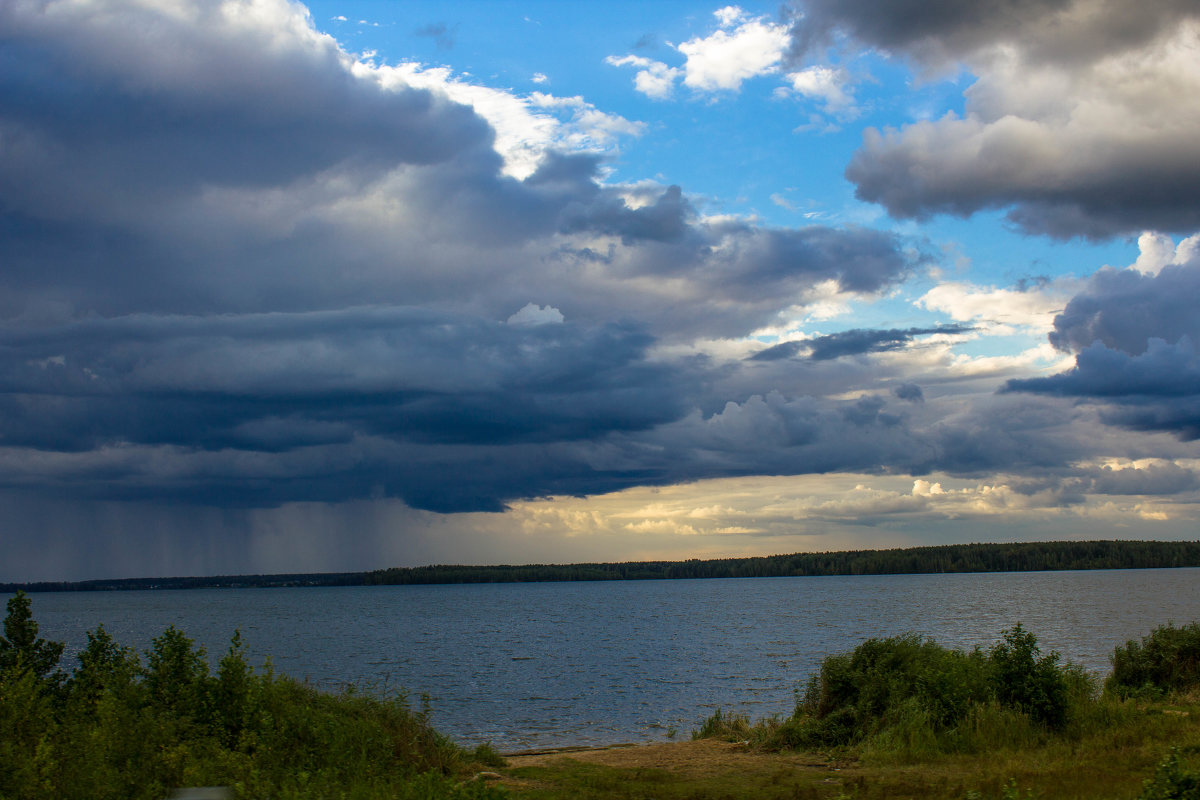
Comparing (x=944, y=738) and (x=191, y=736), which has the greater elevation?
(x=191, y=736)

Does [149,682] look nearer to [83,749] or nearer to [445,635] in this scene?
[83,749]

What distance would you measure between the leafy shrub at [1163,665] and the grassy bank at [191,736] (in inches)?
810

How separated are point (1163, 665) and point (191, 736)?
28243 millimetres

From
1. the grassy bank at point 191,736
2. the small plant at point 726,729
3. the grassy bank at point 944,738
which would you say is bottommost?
the small plant at point 726,729

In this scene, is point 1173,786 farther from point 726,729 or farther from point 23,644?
point 23,644

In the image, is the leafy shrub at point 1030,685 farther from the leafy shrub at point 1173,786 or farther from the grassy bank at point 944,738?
the leafy shrub at point 1173,786

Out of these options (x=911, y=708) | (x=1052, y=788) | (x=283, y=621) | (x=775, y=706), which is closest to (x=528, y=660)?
(x=775, y=706)

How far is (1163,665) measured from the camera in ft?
88.8

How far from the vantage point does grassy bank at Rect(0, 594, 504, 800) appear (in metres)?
12.8

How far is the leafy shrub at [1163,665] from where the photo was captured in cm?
2636

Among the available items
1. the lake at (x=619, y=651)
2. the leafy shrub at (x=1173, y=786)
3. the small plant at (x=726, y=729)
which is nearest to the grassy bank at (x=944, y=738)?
the small plant at (x=726, y=729)

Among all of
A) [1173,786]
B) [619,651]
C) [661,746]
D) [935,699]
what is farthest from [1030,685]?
[619,651]

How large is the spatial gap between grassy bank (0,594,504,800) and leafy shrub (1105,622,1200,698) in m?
20.6

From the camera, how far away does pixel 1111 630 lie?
242ft
